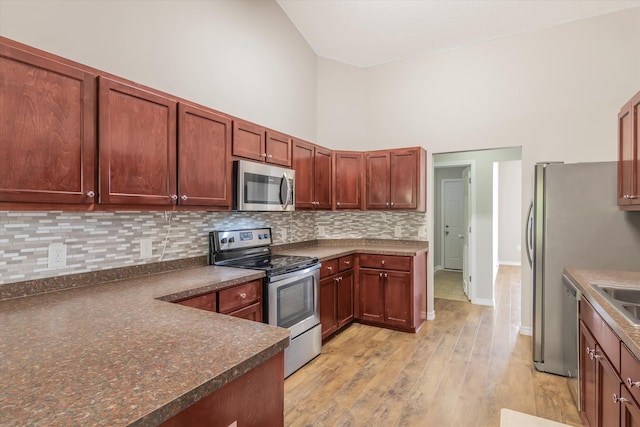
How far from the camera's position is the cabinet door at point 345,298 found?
3.52 metres

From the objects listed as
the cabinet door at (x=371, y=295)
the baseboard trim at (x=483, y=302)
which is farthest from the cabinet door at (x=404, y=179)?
the baseboard trim at (x=483, y=302)

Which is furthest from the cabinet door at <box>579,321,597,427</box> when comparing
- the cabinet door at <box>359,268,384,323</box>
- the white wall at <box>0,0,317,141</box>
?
the white wall at <box>0,0,317,141</box>

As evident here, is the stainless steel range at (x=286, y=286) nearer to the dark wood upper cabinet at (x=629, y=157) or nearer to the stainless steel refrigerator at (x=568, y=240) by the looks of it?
the stainless steel refrigerator at (x=568, y=240)

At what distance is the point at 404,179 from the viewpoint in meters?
3.85

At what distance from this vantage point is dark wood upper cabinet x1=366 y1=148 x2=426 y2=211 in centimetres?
379

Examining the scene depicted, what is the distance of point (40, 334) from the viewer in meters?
1.17

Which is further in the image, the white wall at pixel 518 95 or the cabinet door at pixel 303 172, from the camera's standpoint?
the cabinet door at pixel 303 172

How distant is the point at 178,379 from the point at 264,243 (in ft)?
7.92

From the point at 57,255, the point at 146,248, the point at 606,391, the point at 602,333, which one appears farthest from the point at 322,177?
the point at 606,391

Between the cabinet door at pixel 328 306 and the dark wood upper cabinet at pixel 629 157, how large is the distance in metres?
2.44

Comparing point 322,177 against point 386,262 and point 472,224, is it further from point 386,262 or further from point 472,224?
point 472,224

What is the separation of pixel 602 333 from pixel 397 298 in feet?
6.95

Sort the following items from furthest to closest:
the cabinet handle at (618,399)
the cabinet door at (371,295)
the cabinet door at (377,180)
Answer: the cabinet door at (377,180), the cabinet door at (371,295), the cabinet handle at (618,399)

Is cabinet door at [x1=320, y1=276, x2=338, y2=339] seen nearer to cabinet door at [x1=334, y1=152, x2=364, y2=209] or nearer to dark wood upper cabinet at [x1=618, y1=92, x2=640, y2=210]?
cabinet door at [x1=334, y1=152, x2=364, y2=209]
